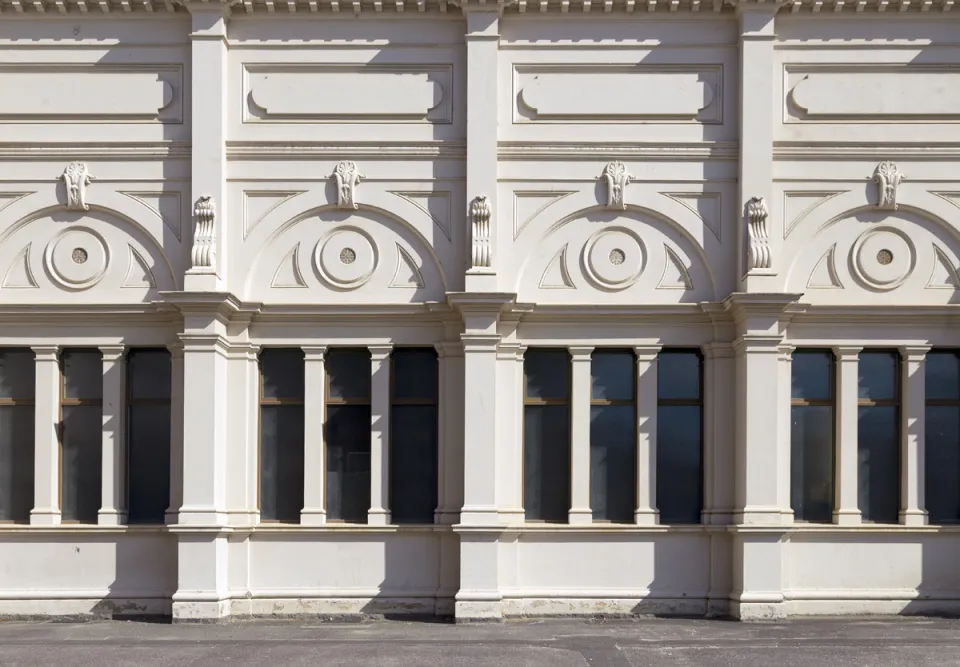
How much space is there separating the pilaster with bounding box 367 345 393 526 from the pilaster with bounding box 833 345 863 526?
6.98 m

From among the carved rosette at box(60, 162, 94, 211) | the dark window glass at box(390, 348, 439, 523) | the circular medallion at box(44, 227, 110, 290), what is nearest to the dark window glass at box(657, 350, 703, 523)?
the dark window glass at box(390, 348, 439, 523)

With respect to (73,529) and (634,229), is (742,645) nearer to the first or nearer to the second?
(634,229)

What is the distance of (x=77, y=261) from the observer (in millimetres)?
18062

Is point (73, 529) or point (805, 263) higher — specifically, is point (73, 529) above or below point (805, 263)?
below

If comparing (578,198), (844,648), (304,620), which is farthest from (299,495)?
(844,648)

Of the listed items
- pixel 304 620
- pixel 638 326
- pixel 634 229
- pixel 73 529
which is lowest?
pixel 304 620

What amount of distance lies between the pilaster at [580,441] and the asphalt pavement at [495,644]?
1.73 meters

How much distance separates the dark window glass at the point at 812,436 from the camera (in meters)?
17.9

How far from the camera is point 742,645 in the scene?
1518cm

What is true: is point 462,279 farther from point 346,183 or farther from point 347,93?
point 347,93

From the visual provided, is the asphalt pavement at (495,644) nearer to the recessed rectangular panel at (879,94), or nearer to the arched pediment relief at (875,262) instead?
the arched pediment relief at (875,262)

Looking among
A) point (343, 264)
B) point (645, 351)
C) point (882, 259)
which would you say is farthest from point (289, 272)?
point (882, 259)

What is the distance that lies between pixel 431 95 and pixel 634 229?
3817mm

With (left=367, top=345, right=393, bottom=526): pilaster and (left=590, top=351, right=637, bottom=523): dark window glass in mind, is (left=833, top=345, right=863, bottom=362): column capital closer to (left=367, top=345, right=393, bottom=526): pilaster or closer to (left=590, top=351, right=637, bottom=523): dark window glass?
(left=590, top=351, right=637, bottom=523): dark window glass
